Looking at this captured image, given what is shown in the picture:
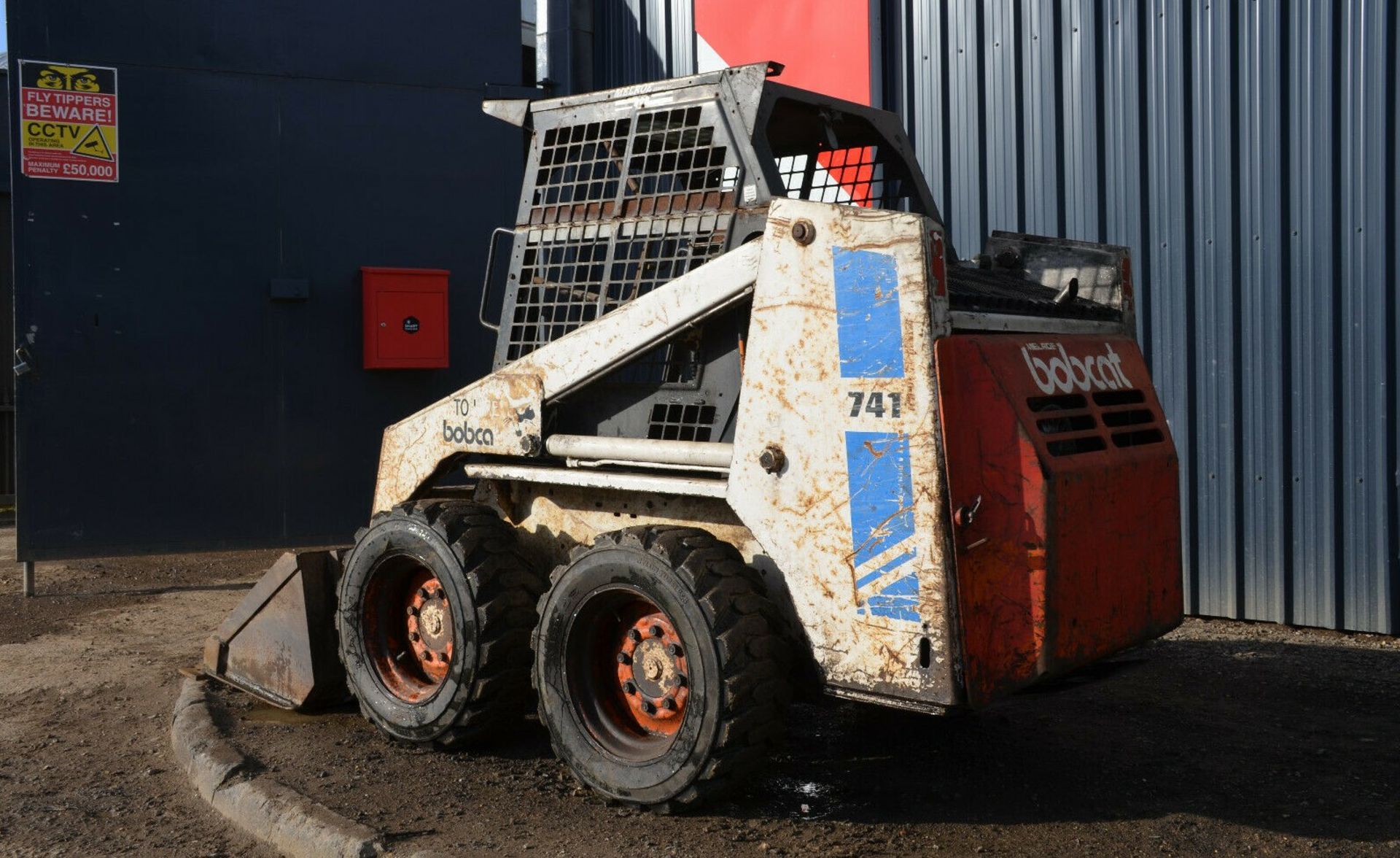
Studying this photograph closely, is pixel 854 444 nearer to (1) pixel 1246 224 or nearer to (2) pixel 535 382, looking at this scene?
(2) pixel 535 382

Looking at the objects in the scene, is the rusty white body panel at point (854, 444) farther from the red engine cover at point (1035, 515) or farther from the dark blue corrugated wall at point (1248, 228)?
the dark blue corrugated wall at point (1248, 228)

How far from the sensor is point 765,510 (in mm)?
4227

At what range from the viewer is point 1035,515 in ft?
13.0

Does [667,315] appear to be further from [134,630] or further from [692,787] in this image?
[134,630]

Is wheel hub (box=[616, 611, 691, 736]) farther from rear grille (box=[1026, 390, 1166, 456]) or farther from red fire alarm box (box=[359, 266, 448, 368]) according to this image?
red fire alarm box (box=[359, 266, 448, 368])

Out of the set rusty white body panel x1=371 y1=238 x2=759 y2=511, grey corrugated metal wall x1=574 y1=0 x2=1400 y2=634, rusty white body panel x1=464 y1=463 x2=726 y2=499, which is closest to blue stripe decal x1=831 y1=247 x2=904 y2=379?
rusty white body panel x1=371 y1=238 x2=759 y2=511

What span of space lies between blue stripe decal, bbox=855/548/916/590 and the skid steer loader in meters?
0.01

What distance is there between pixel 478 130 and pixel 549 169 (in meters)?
4.85

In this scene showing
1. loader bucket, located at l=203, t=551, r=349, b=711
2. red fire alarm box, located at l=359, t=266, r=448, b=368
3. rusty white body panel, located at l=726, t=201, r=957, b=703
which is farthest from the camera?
red fire alarm box, located at l=359, t=266, r=448, b=368

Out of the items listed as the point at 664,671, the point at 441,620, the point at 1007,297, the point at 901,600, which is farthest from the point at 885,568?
the point at 441,620

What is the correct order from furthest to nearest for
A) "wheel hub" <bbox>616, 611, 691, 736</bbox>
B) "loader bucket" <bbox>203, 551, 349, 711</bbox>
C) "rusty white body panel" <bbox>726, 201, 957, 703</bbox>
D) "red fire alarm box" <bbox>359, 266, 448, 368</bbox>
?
"red fire alarm box" <bbox>359, 266, 448, 368</bbox>, "loader bucket" <bbox>203, 551, 349, 711</bbox>, "wheel hub" <bbox>616, 611, 691, 736</bbox>, "rusty white body panel" <bbox>726, 201, 957, 703</bbox>

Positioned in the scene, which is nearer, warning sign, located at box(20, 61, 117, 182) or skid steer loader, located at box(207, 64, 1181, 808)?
skid steer loader, located at box(207, 64, 1181, 808)

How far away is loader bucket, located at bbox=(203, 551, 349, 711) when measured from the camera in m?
5.55

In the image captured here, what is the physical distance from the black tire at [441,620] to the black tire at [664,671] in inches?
11.0
